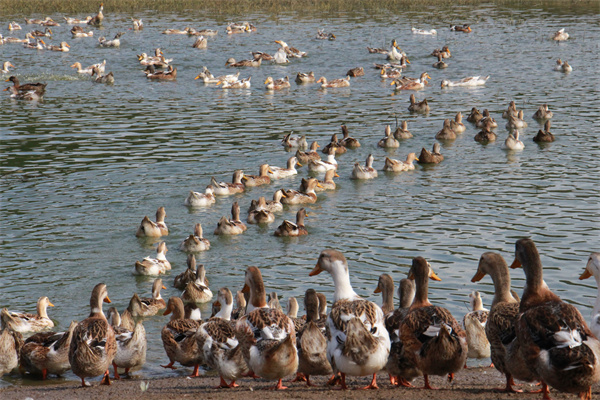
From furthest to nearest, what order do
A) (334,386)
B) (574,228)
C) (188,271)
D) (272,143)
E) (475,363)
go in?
(272,143) < (574,228) < (188,271) < (475,363) < (334,386)

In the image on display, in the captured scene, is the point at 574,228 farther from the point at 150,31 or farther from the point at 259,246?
the point at 150,31

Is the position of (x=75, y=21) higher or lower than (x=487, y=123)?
higher

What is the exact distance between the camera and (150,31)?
55.9m

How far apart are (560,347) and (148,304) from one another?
8.27 meters

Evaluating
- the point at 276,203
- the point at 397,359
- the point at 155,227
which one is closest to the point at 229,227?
the point at 155,227

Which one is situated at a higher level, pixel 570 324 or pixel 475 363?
pixel 570 324

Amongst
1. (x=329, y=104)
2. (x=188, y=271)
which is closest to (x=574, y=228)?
(x=188, y=271)

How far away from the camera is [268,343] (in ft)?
30.7

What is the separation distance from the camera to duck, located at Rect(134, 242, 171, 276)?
16.1 meters

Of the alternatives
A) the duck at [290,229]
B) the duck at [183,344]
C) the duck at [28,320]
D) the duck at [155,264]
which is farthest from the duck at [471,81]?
the duck at [183,344]

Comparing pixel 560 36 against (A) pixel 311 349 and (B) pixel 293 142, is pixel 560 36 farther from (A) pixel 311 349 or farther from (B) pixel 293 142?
(A) pixel 311 349

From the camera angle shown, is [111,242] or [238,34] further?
[238,34]

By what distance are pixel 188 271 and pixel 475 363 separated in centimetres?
612

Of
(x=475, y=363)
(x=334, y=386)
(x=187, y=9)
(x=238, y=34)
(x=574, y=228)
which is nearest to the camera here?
(x=334, y=386)
